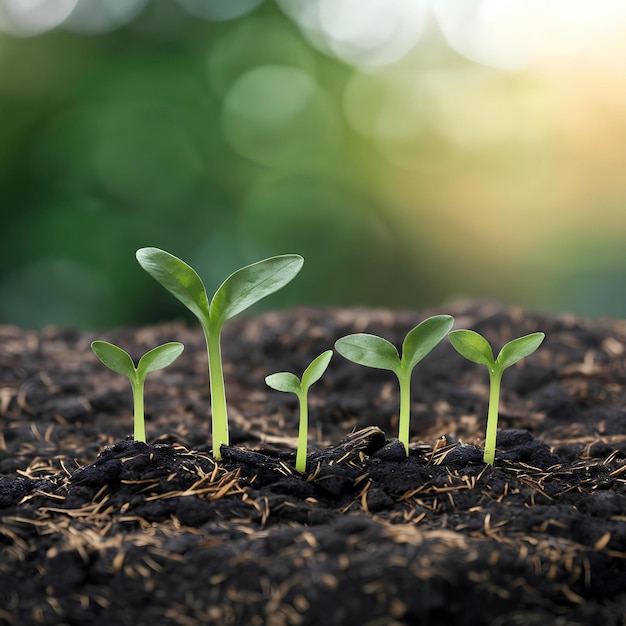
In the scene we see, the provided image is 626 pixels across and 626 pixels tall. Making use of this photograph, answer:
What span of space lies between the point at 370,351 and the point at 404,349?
0.05m

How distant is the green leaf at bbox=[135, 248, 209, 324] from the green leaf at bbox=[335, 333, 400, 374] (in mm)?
217

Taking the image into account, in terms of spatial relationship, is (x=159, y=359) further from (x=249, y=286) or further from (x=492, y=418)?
(x=492, y=418)

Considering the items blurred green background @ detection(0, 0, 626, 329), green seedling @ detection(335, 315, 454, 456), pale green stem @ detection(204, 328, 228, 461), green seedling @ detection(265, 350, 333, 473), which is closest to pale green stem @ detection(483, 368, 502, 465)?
green seedling @ detection(335, 315, 454, 456)

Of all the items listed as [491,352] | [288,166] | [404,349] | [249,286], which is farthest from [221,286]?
[288,166]

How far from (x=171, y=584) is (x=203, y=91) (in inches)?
114

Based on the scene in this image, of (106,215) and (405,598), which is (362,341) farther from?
(106,215)

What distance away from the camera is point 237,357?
1974 millimetres

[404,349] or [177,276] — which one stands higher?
[177,276]

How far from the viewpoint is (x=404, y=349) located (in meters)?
1.03

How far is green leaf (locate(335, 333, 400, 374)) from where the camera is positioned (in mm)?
1030

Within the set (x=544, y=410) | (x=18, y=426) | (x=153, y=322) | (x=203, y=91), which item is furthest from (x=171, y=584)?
(x=203, y=91)

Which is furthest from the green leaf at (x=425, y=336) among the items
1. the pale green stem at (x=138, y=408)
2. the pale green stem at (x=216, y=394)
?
the pale green stem at (x=138, y=408)

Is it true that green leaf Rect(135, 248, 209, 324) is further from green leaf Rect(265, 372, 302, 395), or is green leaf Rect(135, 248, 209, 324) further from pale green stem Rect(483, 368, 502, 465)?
pale green stem Rect(483, 368, 502, 465)

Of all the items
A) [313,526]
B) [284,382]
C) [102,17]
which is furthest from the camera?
[102,17]
